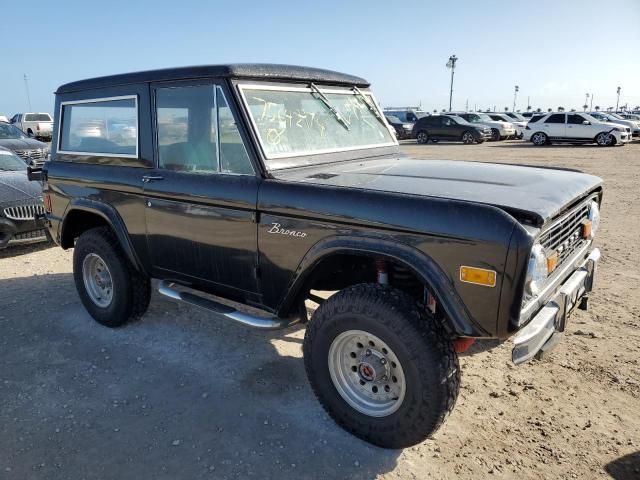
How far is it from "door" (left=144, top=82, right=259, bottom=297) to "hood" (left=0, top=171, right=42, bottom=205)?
13.9ft

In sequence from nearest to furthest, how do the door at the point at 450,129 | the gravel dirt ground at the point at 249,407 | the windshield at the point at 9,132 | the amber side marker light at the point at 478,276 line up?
the amber side marker light at the point at 478,276, the gravel dirt ground at the point at 249,407, the windshield at the point at 9,132, the door at the point at 450,129

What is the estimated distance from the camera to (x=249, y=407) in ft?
10.7

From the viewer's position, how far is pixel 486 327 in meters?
2.33

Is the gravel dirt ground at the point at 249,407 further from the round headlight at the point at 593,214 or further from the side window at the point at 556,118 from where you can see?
the side window at the point at 556,118

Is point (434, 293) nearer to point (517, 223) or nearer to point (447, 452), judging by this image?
point (517, 223)

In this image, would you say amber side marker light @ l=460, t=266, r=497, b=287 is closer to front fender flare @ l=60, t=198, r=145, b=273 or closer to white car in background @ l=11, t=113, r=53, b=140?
front fender flare @ l=60, t=198, r=145, b=273

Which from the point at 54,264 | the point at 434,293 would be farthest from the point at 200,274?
the point at 54,264

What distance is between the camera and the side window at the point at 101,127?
381 centimetres

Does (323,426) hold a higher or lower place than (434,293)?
lower

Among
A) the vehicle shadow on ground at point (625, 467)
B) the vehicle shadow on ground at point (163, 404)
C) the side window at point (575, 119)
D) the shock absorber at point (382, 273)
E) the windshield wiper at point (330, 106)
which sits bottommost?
the vehicle shadow on ground at point (163, 404)

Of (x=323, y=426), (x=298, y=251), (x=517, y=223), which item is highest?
(x=517, y=223)

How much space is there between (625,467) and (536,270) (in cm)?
129

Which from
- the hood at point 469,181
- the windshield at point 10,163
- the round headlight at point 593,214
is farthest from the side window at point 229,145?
the windshield at point 10,163

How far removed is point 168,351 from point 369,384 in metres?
1.89
